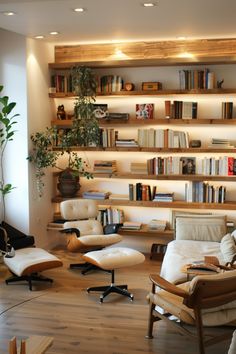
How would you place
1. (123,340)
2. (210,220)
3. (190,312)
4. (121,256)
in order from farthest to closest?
(210,220) → (121,256) → (123,340) → (190,312)

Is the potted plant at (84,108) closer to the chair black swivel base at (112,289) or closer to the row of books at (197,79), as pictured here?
the row of books at (197,79)

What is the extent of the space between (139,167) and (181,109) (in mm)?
965

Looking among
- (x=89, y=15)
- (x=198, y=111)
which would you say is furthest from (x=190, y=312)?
(x=198, y=111)

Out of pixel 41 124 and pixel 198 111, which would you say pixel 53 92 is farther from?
pixel 198 111

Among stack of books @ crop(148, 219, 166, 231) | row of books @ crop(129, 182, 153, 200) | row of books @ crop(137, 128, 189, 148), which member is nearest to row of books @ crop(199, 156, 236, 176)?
row of books @ crop(137, 128, 189, 148)

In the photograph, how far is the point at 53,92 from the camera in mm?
6316

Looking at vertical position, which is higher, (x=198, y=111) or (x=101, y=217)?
(x=198, y=111)

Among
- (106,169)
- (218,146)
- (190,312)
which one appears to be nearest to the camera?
(190,312)

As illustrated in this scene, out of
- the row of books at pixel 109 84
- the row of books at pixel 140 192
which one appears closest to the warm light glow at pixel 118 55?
the row of books at pixel 109 84

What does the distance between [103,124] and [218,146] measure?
5.32 feet

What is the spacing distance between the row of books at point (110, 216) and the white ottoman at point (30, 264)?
1375 millimetres

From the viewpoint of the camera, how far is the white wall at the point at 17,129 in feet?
18.6

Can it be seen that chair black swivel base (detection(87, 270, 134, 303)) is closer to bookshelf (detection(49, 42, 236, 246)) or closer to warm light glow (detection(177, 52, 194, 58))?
bookshelf (detection(49, 42, 236, 246))

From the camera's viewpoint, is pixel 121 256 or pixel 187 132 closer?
pixel 121 256
